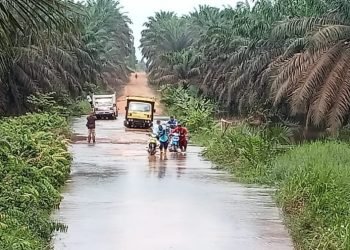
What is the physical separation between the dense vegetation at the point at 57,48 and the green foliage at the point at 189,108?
6931 millimetres

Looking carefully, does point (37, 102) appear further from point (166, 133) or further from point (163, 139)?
point (163, 139)

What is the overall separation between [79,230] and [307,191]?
4084mm

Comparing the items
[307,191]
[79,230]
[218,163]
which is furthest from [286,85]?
[79,230]

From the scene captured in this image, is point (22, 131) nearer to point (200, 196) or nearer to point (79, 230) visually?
point (200, 196)

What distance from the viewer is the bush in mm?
9352

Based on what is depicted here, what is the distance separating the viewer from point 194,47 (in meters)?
65.9

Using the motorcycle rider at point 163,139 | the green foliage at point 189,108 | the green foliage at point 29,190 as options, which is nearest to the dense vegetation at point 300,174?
the motorcycle rider at point 163,139

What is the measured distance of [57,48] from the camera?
113 ft

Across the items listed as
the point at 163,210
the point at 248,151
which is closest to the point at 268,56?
the point at 248,151

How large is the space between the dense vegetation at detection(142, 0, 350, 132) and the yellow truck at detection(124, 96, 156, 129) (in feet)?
19.0

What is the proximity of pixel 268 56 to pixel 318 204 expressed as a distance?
98.8ft

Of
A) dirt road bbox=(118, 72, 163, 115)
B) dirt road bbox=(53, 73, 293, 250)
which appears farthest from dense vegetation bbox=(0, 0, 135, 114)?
dirt road bbox=(53, 73, 293, 250)

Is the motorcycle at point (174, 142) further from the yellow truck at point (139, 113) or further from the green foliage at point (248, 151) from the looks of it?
the yellow truck at point (139, 113)

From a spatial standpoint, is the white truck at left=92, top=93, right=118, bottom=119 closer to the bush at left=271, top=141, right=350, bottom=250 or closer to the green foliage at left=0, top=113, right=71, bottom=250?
the green foliage at left=0, top=113, right=71, bottom=250
